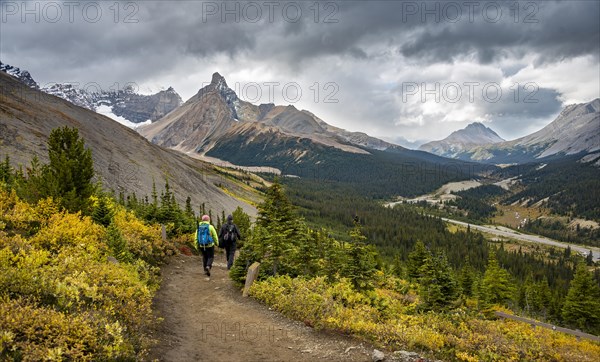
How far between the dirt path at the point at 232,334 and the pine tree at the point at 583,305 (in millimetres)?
52865

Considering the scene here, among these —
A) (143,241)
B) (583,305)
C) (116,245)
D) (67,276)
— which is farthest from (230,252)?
(583,305)

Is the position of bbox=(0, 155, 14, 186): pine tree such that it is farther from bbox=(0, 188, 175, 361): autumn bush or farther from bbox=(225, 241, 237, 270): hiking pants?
bbox=(225, 241, 237, 270): hiking pants

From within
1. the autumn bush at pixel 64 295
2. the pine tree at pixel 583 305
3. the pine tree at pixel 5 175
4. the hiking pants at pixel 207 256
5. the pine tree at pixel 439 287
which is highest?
the pine tree at pixel 5 175

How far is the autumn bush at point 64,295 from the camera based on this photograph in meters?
7.31

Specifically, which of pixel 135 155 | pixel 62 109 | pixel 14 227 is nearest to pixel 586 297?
pixel 14 227

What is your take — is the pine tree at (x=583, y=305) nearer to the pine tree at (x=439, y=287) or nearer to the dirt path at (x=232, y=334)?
the pine tree at (x=439, y=287)

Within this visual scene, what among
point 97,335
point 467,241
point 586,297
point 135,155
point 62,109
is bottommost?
point 467,241

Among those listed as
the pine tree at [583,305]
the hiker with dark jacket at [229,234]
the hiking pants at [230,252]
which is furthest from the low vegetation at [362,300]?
the pine tree at [583,305]

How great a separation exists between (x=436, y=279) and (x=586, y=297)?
47.0m

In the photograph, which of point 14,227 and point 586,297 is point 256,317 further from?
point 586,297

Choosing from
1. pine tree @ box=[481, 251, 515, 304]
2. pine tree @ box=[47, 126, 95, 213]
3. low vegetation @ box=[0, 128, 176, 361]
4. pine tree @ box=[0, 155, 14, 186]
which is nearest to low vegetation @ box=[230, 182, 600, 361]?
low vegetation @ box=[0, 128, 176, 361]

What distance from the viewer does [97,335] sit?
8.19m

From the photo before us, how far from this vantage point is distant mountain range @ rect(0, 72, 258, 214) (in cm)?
4197

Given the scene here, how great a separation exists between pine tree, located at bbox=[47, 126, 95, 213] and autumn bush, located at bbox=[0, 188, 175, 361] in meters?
1.53
